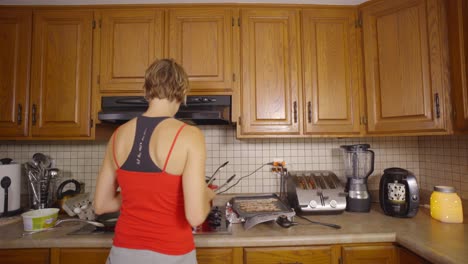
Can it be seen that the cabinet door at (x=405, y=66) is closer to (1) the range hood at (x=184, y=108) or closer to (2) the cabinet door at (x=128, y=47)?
(1) the range hood at (x=184, y=108)

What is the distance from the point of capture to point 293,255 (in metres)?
1.14

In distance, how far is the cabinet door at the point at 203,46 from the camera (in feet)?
4.85

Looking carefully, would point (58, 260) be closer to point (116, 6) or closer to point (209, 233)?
point (209, 233)

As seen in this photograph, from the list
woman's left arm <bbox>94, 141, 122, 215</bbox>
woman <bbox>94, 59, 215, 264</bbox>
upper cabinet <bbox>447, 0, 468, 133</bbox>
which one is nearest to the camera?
woman <bbox>94, 59, 215, 264</bbox>

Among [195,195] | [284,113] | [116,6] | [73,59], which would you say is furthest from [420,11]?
[73,59]

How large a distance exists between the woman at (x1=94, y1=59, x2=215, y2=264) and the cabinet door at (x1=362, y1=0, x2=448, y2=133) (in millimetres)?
1208

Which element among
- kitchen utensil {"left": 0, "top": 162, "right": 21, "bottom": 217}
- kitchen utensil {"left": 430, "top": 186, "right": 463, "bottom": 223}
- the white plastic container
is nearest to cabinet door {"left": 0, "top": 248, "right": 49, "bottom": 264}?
the white plastic container

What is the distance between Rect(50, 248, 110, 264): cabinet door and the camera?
1.13m

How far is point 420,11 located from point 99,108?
1976 mm

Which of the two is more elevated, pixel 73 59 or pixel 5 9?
pixel 5 9

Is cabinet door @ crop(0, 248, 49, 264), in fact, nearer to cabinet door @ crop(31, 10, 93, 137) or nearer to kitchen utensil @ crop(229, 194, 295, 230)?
cabinet door @ crop(31, 10, 93, 137)

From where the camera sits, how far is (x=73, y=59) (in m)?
1.47

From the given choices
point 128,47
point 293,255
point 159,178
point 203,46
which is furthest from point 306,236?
point 128,47

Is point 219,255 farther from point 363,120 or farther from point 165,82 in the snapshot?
point 363,120
